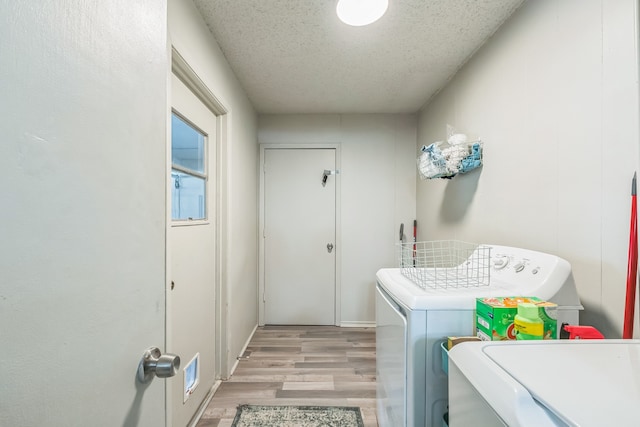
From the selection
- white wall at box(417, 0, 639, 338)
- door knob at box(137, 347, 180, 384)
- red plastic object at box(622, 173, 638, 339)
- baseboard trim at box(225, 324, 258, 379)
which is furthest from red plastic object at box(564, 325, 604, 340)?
baseboard trim at box(225, 324, 258, 379)

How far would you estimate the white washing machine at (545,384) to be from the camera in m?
0.41

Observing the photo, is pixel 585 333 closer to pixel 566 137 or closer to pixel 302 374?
pixel 566 137

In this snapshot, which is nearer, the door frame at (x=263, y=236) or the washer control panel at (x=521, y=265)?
the washer control panel at (x=521, y=265)

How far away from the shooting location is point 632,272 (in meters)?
0.82

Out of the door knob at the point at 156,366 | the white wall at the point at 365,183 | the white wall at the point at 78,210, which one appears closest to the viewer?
the white wall at the point at 78,210

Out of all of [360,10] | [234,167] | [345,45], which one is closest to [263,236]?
[234,167]

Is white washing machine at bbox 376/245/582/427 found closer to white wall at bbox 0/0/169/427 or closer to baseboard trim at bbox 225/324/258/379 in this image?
white wall at bbox 0/0/169/427

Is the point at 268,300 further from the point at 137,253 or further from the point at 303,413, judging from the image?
the point at 137,253

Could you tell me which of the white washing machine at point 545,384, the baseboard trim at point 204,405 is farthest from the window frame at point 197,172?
the white washing machine at point 545,384

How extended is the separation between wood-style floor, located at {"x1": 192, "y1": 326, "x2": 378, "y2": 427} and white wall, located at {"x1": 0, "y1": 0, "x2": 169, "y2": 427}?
1.38 meters

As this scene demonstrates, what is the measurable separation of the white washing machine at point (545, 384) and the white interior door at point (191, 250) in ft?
3.90

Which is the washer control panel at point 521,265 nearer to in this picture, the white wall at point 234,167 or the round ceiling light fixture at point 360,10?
the round ceiling light fixture at point 360,10

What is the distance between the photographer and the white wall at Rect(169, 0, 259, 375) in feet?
4.41

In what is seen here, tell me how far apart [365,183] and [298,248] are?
103 cm
